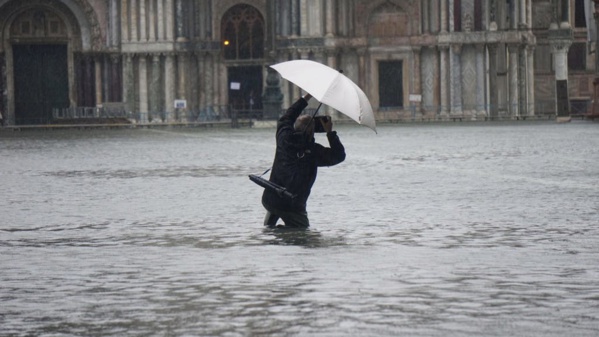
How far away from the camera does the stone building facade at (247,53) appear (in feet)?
224

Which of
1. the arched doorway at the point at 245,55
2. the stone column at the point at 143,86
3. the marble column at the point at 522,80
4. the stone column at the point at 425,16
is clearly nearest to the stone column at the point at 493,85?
the marble column at the point at 522,80

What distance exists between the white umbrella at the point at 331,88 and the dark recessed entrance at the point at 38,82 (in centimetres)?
5631

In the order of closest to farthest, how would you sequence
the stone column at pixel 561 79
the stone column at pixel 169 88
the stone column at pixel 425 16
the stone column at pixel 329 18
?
1. the stone column at pixel 561 79
2. the stone column at pixel 425 16
3. the stone column at pixel 329 18
4. the stone column at pixel 169 88

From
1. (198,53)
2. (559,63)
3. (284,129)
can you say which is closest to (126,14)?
(198,53)

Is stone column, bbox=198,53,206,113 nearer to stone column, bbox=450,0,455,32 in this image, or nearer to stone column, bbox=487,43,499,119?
stone column, bbox=450,0,455,32

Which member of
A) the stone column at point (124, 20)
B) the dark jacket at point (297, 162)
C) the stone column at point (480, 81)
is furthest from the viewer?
the stone column at point (124, 20)

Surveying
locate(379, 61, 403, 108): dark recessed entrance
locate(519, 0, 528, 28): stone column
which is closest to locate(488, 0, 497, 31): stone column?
locate(519, 0, 528, 28): stone column

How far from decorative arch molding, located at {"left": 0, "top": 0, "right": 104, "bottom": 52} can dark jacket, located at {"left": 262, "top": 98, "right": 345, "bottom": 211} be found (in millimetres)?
56420

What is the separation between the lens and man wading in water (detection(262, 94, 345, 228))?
48.8 feet

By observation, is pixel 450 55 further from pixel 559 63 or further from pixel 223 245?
pixel 223 245

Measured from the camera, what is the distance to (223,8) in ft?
233

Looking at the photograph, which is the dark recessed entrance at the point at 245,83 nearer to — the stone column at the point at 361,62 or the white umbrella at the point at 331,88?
the stone column at the point at 361,62

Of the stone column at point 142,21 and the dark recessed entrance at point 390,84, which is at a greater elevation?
the stone column at point 142,21

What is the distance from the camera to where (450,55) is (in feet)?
223
